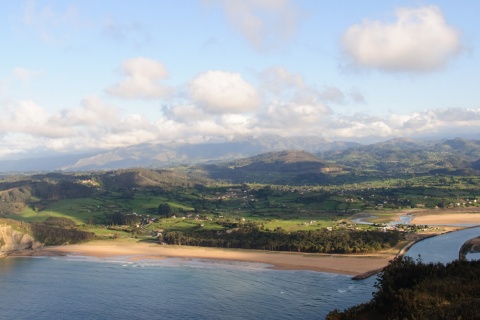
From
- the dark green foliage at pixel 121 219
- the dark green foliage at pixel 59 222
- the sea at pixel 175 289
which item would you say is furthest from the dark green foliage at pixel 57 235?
the dark green foliage at pixel 121 219

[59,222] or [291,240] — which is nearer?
[291,240]

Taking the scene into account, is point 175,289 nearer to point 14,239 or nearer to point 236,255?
point 236,255

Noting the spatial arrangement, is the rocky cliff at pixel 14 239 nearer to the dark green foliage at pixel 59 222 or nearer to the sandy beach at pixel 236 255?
the sandy beach at pixel 236 255

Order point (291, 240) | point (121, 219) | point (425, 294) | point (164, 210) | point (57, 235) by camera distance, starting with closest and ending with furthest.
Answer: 1. point (425, 294)
2. point (291, 240)
3. point (57, 235)
4. point (121, 219)
5. point (164, 210)

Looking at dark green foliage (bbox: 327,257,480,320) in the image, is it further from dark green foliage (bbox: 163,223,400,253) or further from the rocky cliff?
the rocky cliff

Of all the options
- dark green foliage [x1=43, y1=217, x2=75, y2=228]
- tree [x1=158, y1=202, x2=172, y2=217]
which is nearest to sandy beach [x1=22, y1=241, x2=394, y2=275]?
dark green foliage [x1=43, y1=217, x2=75, y2=228]

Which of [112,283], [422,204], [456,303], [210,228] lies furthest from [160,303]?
[422,204]

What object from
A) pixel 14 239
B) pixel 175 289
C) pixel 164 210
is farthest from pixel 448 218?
pixel 14 239

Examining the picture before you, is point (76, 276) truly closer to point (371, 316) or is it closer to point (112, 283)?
point (112, 283)
